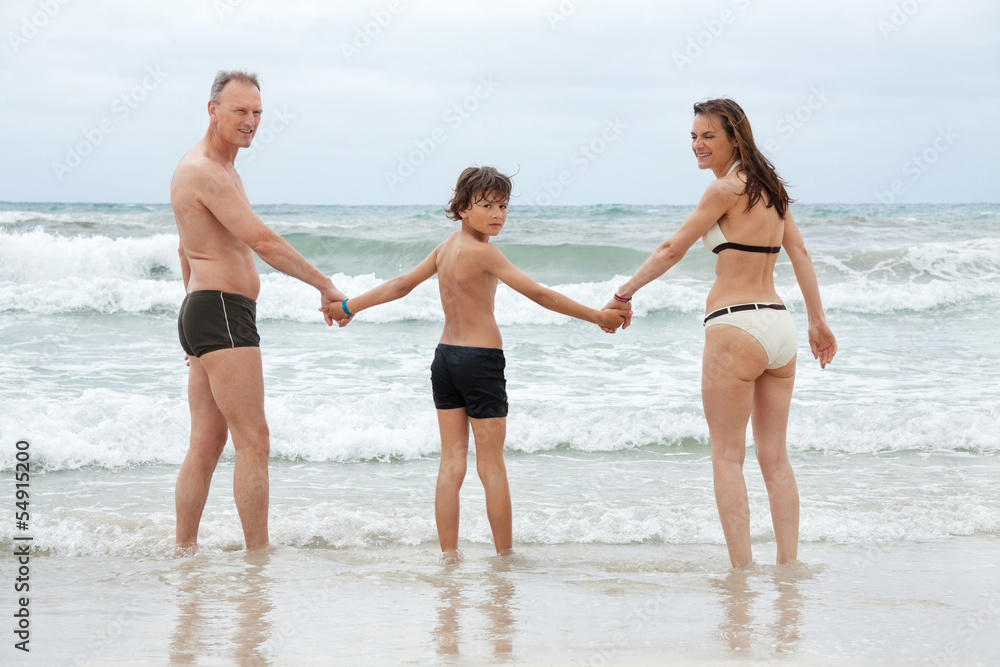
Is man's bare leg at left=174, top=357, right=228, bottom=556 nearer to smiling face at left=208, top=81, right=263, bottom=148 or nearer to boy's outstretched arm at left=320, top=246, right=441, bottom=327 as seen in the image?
boy's outstretched arm at left=320, top=246, right=441, bottom=327

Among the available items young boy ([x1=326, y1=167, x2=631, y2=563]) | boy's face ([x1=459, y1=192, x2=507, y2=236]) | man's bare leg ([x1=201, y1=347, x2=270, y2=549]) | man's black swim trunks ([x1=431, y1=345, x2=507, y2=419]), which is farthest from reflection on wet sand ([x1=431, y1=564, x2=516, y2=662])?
boy's face ([x1=459, y1=192, x2=507, y2=236])

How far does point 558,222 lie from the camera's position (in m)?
25.7

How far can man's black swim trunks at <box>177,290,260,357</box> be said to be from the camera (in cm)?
379

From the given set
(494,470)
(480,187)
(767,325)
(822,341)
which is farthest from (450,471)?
(822,341)

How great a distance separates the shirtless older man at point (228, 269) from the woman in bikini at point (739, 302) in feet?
5.57

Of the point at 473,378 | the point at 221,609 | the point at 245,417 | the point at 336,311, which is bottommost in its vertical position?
the point at 221,609

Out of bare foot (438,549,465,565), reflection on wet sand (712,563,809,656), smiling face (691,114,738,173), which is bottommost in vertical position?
bare foot (438,549,465,565)

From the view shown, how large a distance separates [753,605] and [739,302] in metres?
1.22

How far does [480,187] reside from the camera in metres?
3.86

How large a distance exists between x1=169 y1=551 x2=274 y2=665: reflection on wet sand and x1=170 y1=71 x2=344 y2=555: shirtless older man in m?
0.30

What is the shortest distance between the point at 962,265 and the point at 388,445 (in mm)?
13847

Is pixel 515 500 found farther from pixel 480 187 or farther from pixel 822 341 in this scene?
pixel 480 187

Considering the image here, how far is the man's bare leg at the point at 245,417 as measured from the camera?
3.81 meters

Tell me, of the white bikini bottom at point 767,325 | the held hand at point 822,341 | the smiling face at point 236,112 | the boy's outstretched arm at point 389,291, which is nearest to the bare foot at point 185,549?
the boy's outstretched arm at point 389,291
